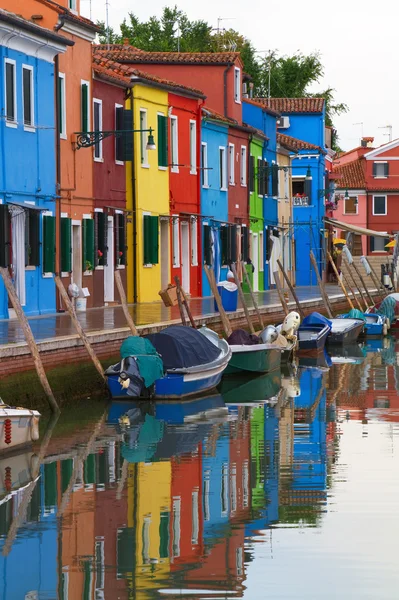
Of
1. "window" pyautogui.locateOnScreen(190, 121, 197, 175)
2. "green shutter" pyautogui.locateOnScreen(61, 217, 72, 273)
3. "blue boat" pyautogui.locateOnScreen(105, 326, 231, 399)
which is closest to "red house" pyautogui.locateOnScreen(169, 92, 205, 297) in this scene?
"window" pyautogui.locateOnScreen(190, 121, 197, 175)

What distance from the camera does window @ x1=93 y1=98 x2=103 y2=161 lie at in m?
35.5

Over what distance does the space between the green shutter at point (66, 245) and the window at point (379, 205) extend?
5889 cm

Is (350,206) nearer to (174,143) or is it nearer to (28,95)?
(174,143)

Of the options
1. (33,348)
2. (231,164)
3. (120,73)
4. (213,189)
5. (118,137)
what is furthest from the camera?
(231,164)

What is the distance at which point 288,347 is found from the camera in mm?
33938

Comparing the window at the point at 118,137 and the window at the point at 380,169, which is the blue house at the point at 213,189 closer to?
the window at the point at 118,137

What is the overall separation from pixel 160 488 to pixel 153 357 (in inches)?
314

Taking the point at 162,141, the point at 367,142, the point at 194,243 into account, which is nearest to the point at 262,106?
the point at 194,243

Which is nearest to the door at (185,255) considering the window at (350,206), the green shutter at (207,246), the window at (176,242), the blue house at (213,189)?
the window at (176,242)

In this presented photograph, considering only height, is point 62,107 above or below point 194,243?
above

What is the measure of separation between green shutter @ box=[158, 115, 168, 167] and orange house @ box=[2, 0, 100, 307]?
584 cm

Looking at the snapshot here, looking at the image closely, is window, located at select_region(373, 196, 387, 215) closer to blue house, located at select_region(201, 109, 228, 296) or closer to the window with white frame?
blue house, located at select_region(201, 109, 228, 296)

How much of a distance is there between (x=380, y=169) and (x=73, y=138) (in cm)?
5871

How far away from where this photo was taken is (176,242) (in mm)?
42469
